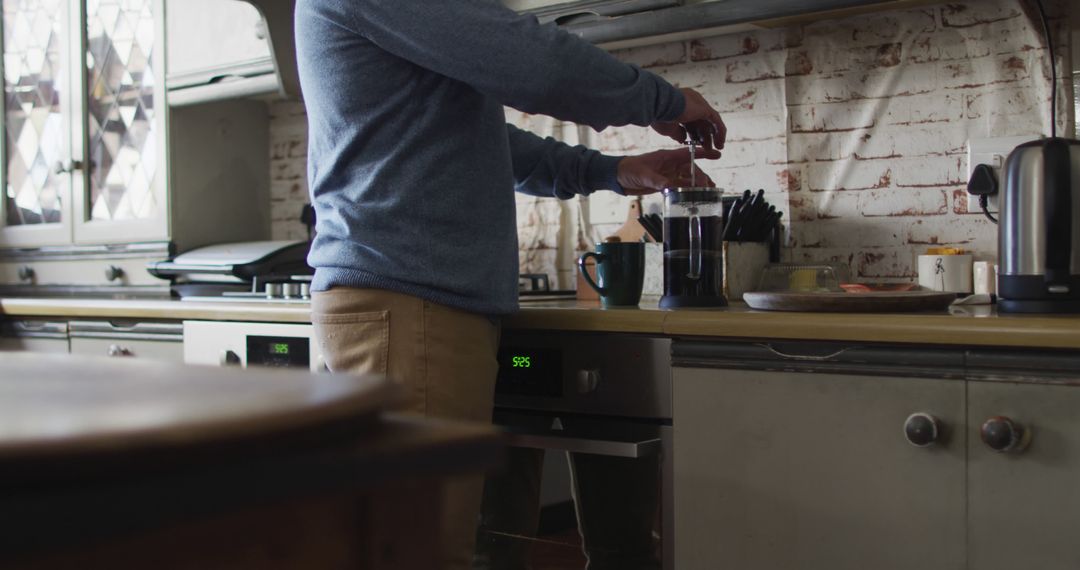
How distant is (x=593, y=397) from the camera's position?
5.69ft

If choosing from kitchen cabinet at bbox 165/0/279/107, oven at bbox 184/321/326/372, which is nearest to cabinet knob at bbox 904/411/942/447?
oven at bbox 184/321/326/372

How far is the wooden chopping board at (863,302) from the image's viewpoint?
60.8 inches

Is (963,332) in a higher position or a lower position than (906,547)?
higher

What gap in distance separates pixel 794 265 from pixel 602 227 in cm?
59

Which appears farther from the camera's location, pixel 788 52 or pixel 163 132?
pixel 163 132

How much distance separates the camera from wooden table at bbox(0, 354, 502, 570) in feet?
1.29

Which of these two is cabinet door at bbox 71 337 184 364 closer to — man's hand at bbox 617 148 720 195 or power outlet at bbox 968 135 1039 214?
man's hand at bbox 617 148 720 195

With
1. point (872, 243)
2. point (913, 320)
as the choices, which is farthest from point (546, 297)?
point (913, 320)

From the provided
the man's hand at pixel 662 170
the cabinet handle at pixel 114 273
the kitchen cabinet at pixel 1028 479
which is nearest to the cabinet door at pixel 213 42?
the cabinet handle at pixel 114 273

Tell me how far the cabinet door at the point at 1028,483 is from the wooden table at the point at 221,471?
106cm

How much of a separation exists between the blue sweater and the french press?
0.80 feet

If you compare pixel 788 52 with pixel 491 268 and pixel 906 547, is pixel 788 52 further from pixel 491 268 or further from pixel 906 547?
pixel 906 547

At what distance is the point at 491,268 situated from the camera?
1.55 metres

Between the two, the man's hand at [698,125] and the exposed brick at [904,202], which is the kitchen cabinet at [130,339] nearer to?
the man's hand at [698,125]
